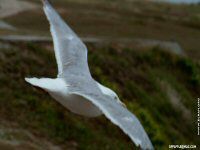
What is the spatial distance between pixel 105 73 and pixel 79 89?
1206 centimetres

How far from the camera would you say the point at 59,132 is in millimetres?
14766

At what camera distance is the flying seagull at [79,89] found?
286 inches

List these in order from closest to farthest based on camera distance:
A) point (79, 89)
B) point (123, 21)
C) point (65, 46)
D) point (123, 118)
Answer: point (123, 118), point (79, 89), point (65, 46), point (123, 21)

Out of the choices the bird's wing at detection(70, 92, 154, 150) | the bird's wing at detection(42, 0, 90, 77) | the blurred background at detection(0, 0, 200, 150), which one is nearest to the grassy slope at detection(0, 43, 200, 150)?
the blurred background at detection(0, 0, 200, 150)

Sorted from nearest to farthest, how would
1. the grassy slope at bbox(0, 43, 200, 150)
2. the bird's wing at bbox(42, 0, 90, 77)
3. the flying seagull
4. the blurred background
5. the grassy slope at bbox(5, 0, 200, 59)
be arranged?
the flying seagull
the bird's wing at bbox(42, 0, 90, 77)
the blurred background
the grassy slope at bbox(0, 43, 200, 150)
the grassy slope at bbox(5, 0, 200, 59)

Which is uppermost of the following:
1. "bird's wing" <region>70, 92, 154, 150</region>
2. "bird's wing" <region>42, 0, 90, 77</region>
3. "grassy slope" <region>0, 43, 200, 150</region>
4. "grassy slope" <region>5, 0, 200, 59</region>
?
"bird's wing" <region>70, 92, 154, 150</region>

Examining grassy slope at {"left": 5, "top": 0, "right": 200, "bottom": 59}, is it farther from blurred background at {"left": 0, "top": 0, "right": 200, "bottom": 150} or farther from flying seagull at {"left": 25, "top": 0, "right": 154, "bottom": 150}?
flying seagull at {"left": 25, "top": 0, "right": 154, "bottom": 150}

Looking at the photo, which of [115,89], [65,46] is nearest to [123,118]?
[65,46]

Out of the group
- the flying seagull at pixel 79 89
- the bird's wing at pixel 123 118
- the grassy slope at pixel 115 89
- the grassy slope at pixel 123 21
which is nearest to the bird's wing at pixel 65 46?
the flying seagull at pixel 79 89

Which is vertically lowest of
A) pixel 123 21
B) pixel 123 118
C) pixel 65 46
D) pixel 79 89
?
pixel 123 21

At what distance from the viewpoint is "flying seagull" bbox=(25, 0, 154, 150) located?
7.25m

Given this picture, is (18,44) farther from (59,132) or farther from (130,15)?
(130,15)

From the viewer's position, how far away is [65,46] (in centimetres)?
1041

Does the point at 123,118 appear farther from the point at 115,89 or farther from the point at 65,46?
the point at 115,89
